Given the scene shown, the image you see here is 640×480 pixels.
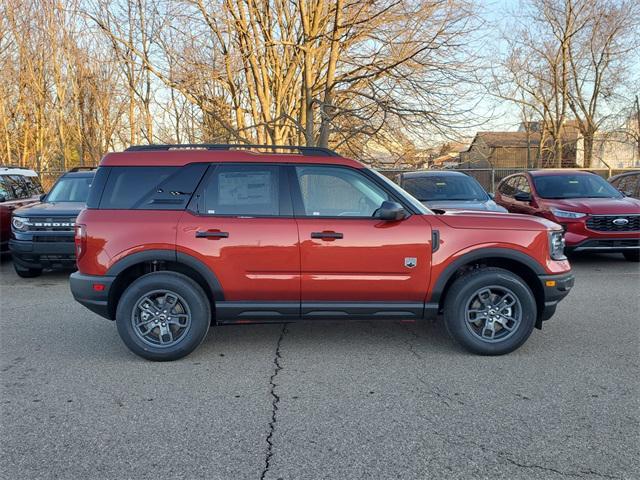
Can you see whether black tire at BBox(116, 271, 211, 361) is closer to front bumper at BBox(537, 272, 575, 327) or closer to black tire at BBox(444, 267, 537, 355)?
black tire at BBox(444, 267, 537, 355)

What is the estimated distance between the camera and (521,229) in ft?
14.8

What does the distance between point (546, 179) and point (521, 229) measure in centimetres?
631

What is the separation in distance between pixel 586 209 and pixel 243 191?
6.47m

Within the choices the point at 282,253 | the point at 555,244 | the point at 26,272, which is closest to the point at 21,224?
the point at 26,272

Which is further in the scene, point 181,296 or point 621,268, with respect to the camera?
point 621,268

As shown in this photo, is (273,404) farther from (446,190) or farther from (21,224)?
(446,190)

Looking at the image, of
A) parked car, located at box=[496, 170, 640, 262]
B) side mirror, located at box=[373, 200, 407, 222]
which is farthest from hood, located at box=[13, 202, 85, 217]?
parked car, located at box=[496, 170, 640, 262]

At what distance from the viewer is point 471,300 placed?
4.51m

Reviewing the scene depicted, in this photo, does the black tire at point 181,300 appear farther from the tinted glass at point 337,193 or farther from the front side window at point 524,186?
the front side window at point 524,186

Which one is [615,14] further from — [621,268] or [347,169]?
[347,169]

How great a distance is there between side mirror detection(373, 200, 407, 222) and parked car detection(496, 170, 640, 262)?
537cm

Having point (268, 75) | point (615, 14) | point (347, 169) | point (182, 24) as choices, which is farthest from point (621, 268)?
point (615, 14)

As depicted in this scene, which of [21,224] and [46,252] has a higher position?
[21,224]

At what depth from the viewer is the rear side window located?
4480 mm
